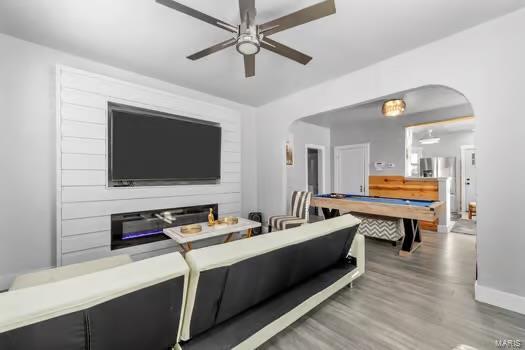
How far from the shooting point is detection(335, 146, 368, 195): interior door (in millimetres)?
6088

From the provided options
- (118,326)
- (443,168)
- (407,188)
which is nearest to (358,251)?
(118,326)

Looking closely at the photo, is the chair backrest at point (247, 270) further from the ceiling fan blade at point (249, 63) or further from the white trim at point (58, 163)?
the white trim at point (58, 163)

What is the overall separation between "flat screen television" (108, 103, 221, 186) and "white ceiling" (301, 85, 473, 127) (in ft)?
7.40

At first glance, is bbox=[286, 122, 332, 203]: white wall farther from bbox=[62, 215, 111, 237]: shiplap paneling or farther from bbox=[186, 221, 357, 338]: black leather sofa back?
bbox=[62, 215, 111, 237]: shiplap paneling

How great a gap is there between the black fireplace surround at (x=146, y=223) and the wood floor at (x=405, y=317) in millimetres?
2620

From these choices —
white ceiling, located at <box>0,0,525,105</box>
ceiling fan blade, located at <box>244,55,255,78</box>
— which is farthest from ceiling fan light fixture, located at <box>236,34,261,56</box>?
white ceiling, located at <box>0,0,525,105</box>

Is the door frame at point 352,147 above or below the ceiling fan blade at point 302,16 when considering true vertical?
below

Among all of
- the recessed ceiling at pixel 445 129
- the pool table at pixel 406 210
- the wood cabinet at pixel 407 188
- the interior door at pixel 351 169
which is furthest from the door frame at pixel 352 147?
the pool table at pixel 406 210

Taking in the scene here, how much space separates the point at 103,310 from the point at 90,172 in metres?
2.65

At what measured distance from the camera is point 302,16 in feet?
5.60

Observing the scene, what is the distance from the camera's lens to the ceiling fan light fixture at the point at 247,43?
1.86m

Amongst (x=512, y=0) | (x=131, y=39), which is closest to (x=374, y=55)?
(x=512, y=0)

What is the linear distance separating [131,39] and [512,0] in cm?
380

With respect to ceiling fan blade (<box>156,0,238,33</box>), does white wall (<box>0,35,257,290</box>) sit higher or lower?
lower
